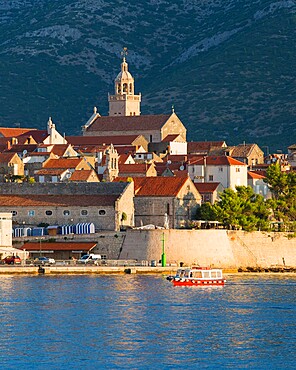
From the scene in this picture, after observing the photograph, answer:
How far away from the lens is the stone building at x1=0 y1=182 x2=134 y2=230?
464ft

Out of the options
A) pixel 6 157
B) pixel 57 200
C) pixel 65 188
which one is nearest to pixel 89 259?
pixel 57 200

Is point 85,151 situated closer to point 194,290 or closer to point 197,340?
point 194,290

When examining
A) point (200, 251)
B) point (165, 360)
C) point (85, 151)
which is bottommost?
point (165, 360)

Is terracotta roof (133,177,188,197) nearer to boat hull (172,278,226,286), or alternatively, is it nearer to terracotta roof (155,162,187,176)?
boat hull (172,278,226,286)

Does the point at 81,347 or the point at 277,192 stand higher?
the point at 277,192

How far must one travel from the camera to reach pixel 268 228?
491 feet

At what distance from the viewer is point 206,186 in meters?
160

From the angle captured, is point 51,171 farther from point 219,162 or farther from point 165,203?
point 165,203

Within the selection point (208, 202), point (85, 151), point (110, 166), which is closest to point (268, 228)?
point (208, 202)

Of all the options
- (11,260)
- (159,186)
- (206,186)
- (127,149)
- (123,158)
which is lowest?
(11,260)

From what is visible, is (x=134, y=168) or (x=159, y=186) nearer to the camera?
(x=159, y=186)

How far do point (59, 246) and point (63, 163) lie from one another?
105ft

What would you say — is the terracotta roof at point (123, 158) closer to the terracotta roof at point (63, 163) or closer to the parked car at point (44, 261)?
the terracotta roof at point (63, 163)

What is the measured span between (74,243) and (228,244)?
1407 cm
